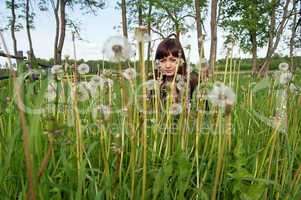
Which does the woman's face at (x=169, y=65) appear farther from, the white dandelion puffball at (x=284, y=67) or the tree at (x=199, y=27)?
the white dandelion puffball at (x=284, y=67)

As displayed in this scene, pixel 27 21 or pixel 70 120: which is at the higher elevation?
pixel 27 21

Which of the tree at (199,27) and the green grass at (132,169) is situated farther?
the tree at (199,27)

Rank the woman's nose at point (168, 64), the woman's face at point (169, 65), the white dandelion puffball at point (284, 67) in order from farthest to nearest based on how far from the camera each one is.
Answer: the woman's nose at point (168, 64), the woman's face at point (169, 65), the white dandelion puffball at point (284, 67)

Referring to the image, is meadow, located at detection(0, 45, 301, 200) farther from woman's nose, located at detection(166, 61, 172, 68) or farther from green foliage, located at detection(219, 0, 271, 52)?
green foliage, located at detection(219, 0, 271, 52)

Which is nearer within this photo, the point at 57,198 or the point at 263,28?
the point at 57,198

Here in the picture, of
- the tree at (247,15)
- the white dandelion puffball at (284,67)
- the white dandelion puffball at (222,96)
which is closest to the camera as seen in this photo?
the white dandelion puffball at (222,96)

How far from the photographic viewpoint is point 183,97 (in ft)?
4.40

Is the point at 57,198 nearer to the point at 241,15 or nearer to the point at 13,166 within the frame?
the point at 13,166

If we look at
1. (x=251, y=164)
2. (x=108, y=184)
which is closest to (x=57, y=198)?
(x=108, y=184)

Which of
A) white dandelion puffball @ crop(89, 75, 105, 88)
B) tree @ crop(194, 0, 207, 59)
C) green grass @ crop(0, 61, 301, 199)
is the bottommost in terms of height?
green grass @ crop(0, 61, 301, 199)

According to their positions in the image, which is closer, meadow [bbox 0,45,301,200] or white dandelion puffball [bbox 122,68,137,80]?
meadow [bbox 0,45,301,200]

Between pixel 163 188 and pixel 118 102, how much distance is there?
4.71 ft

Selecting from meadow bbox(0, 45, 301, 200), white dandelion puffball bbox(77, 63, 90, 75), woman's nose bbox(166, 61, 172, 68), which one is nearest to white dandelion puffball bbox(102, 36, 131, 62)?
meadow bbox(0, 45, 301, 200)

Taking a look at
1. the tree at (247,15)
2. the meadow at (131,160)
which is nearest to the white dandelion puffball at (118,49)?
the meadow at (131,160)
